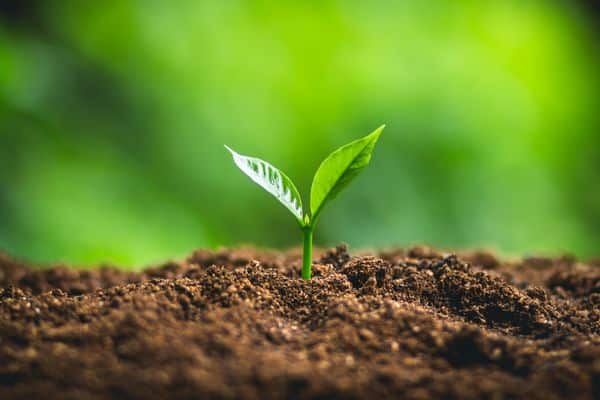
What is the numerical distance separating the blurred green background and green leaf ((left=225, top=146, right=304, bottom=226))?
258 cm

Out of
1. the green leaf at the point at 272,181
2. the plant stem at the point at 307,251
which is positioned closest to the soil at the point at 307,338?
the plant stem at the point at 307,251

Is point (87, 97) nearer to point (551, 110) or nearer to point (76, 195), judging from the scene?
point (76, 195)

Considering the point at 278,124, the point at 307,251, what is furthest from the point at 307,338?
the point at 278,124

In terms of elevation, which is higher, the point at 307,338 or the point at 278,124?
the point at 278,124

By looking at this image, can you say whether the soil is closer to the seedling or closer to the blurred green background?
the seedling

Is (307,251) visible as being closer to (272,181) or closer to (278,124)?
(272,181)

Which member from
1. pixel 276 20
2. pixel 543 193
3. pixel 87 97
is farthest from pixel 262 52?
pixel 543 193

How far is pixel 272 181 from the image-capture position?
1.20 meters

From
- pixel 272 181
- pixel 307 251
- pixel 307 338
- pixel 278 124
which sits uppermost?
pixel 278 124

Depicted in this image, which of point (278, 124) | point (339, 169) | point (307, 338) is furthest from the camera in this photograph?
point (278, 124)

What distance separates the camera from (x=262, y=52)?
4211 mm

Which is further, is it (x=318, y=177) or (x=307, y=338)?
(x=318, y=177)

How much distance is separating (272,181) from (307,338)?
1.08 feet

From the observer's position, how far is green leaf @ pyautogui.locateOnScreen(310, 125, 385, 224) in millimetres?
1162
